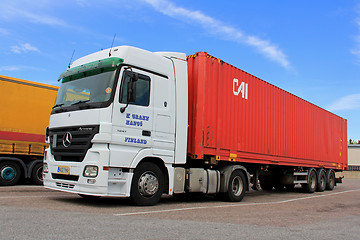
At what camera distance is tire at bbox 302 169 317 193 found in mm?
14723

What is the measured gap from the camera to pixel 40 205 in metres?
6.79

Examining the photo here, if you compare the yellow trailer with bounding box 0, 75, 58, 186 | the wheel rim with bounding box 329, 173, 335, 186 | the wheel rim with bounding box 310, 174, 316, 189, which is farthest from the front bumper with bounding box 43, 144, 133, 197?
the wheel rim with bounding box 329, 173, 335, 186

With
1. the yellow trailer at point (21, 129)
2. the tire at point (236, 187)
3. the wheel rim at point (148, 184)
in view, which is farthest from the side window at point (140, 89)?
the yellow trailer at point (21, 129)

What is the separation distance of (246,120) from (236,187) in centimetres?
201

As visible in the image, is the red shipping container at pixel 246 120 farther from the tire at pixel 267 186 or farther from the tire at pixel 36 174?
the tire at pixel 36 174

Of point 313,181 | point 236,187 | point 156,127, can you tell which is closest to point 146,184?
point 156,127

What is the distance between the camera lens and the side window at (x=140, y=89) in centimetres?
703

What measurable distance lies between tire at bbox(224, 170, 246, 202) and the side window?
3.66 m

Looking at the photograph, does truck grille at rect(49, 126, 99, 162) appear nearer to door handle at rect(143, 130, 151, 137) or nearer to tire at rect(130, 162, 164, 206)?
door handle at rect(143, 130, 151, 137)

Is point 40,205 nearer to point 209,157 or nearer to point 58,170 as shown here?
point 58,170

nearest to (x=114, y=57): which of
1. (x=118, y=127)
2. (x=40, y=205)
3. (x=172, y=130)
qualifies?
(x=118, y=127)

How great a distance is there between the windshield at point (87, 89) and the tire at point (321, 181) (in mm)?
11724

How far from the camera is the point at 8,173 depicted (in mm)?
11578

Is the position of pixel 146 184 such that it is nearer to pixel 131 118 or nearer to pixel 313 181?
pixel 131 118
